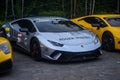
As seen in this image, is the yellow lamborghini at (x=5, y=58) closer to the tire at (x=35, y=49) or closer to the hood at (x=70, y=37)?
the tire at (x=35, y=49)

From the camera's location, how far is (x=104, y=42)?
12.3 m

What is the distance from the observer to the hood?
10.0 m

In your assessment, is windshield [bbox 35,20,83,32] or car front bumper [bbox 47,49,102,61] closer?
car front bumper [bbox 47,49,102,61]

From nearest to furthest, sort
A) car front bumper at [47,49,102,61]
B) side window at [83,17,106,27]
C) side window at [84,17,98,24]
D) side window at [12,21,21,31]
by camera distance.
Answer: car front bumper at [47,49,102,61] → side window at [12,21,21,31] → side window at [83,17,106,27] → side window at [84,17,98,24]

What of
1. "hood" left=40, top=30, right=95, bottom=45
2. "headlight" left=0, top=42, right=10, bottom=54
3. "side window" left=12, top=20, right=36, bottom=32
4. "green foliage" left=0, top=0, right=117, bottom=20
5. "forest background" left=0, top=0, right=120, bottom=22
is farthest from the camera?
"green foliage" left=0, top=0, right=117, bottom=20

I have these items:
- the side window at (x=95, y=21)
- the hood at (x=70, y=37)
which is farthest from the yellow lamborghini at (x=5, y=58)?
the side window at (x=95, y=21)

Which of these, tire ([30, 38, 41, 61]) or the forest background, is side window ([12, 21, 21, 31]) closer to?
tire ([30, 38, 41, 61])

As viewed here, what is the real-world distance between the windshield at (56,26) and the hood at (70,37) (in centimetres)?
39

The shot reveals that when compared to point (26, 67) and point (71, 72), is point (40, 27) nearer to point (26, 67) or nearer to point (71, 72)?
point (26, 67)

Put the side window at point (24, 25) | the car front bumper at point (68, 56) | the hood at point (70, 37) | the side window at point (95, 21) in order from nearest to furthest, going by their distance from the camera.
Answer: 1. the car front bumper at point (68, 56)
2. the hood at point (70, 37)
3. the side window at point (24, 25)
4. the side window at point (95, 21)

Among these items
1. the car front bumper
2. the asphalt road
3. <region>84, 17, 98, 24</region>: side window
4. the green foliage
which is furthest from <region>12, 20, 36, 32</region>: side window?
the green foliage

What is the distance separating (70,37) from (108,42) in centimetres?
220

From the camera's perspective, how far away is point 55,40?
32.8 ft

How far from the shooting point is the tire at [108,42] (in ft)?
38.9
